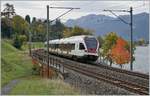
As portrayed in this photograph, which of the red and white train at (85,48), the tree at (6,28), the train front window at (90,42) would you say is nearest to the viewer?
the red and white train at (85,48)

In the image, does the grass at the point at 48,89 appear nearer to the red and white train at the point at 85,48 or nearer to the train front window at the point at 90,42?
the red and white train at the point at 85,48

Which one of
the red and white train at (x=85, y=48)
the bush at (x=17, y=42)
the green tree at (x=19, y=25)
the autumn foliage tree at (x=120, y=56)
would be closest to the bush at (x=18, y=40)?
the bush at (x=17, y=42)

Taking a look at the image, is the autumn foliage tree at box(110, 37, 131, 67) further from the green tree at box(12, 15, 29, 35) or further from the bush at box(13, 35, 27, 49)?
the green tree at box(12, 15, 29, 35)

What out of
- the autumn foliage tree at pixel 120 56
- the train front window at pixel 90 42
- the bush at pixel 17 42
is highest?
the train front window at pixel 90 42

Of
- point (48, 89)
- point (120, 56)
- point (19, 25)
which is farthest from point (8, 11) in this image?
point (48, 89)

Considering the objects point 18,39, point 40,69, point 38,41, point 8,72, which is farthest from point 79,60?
point 38,41

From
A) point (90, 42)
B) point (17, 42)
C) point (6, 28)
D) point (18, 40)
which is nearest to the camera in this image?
point (90, 42)

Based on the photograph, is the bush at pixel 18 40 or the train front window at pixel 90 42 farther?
the bush at pixel 18 40

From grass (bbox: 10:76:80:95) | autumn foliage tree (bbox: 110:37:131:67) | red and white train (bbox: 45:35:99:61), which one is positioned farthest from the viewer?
autumn foliage tree (bbox: 110:37:131:67)

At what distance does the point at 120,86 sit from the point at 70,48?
29.6m

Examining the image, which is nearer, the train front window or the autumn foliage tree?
the train front window

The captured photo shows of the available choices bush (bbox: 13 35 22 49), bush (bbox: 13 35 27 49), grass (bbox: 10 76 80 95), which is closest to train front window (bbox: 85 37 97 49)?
grass (bbox: 10 76 80 95)

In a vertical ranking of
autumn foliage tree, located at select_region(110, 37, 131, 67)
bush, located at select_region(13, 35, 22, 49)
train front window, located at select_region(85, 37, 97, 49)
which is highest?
train front window, located at select_region(85, 37, 97, 49)

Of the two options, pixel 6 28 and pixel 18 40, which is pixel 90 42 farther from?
pixel 6 28
